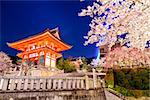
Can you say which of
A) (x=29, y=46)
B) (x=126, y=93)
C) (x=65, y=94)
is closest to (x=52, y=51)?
(x=29, y=46)

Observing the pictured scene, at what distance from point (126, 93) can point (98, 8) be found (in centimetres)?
941

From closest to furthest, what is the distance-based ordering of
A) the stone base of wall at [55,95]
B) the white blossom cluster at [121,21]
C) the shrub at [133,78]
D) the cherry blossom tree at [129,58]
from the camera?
the white blossom cluster at [121,21] → the stone base of wall at [55,95] → the shrub at [133,78] → the cherry blossom tree at [129,58]

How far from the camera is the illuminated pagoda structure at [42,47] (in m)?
24.2

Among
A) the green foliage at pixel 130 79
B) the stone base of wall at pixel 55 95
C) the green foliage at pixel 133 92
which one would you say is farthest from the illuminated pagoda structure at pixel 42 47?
the stone base of wall at pixel 55 95

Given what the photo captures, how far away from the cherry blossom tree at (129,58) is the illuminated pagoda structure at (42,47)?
771 cm

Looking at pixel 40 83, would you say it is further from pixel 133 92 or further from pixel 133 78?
pixel 133 78

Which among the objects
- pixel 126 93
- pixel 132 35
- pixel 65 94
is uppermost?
pixel 132 35

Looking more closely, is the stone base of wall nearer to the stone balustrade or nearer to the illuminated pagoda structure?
the stone balustrade

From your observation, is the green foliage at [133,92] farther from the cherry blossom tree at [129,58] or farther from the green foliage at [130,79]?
the cherry blossom tree at [129,58]

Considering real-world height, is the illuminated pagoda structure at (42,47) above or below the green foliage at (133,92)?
above

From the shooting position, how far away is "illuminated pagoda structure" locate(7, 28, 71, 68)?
24.2 m

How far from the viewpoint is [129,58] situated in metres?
17.4

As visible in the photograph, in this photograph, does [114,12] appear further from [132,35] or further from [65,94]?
[65,94]

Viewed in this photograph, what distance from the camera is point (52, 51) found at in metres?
25.0
